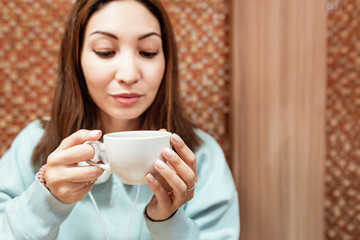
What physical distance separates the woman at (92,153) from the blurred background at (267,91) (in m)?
0.16

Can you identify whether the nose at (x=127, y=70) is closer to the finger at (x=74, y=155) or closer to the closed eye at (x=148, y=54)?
the closed eye at (x=148, y=54)

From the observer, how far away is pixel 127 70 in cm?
62

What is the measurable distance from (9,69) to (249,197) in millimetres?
860

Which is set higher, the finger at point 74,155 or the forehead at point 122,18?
the forehead at point 122,18

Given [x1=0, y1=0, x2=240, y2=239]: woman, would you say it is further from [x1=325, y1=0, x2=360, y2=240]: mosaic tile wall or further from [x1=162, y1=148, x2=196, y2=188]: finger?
[x1=325, y1=0, x2=360, y2=240]: mosaic tile wall

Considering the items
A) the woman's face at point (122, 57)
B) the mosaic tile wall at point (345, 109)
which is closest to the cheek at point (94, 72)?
the woman's face at point (122, 57)

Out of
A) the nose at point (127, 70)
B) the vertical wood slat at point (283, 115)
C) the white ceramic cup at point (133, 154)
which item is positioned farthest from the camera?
the vertical wood slat at point (283, 115)

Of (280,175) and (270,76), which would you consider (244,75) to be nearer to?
(270,76)

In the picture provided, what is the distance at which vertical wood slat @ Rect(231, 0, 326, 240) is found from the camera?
2.65 ft

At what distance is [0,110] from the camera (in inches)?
37.9

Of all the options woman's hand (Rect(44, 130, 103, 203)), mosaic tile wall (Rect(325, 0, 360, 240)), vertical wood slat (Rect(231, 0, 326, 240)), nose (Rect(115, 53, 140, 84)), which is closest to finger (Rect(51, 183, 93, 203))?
woman's hand (Rect(44, 130, 103, 203))

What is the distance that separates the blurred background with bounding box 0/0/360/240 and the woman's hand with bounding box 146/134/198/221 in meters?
0.39

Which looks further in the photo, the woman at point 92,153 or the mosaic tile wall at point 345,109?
the mosaic tile wall at point 345,109

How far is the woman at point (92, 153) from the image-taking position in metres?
0.53
